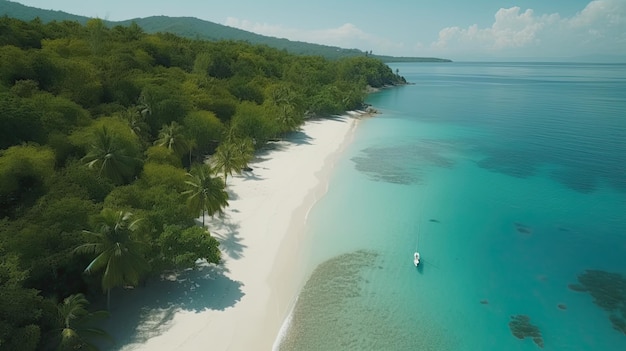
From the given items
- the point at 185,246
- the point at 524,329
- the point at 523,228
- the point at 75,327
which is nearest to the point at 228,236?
the point at 185,246

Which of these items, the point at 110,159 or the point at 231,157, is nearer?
the point at 110,159

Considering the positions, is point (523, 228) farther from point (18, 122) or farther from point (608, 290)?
point (18, 122)

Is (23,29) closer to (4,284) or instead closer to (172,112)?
(172,112)

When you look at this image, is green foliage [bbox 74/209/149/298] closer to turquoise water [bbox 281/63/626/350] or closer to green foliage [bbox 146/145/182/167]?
turquoise water [bbox 281/63/626/350]

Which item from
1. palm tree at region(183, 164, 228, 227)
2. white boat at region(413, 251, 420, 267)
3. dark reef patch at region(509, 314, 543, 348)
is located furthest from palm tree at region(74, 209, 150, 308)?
dark reef patch at region(509, 314, 543, 348)

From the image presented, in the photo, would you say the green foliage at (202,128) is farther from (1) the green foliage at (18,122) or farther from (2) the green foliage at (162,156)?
(1) the green foliage at (18,122)

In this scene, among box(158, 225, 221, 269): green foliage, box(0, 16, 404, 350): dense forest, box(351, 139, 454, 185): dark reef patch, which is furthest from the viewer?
box(351, 139, 454, 185): dark reef patch
